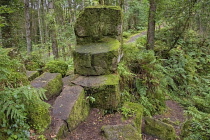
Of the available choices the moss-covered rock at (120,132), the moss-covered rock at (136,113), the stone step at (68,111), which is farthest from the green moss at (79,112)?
the moss-covered rock at (136,113)

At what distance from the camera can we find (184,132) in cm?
485

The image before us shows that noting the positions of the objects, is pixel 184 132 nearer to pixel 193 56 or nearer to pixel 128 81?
pixel 128 81

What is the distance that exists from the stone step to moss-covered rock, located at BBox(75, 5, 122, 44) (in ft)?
6.70

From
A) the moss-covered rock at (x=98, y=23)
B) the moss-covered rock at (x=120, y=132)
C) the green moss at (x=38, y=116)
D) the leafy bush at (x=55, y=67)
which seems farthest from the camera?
the leafy bush at (x=55, y=67)

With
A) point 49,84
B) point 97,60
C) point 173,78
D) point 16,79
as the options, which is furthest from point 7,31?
point 173,78

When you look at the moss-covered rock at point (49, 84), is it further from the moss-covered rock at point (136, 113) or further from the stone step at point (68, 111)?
the moss-covered rock at point (136, 113)

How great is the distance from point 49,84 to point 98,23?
2623 mm

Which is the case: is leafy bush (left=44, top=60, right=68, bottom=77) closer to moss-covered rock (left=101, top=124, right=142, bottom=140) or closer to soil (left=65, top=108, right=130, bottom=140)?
soil (left=65, top=108, right=130, bottom=140)

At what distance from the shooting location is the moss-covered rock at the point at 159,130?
491cm

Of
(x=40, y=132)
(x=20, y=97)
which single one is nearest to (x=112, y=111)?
(x=40, y=132)

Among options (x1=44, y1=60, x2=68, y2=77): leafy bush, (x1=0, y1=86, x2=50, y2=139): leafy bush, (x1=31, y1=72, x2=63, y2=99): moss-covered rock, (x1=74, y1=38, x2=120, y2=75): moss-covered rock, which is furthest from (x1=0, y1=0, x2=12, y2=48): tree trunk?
(x1=0, y1=86, x2=50, y2=139): leafy bush

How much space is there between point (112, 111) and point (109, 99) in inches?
15.5

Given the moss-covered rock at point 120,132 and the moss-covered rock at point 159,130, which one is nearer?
the moss-covered rock at point 120,132

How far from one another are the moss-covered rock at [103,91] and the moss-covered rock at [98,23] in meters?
1.73
